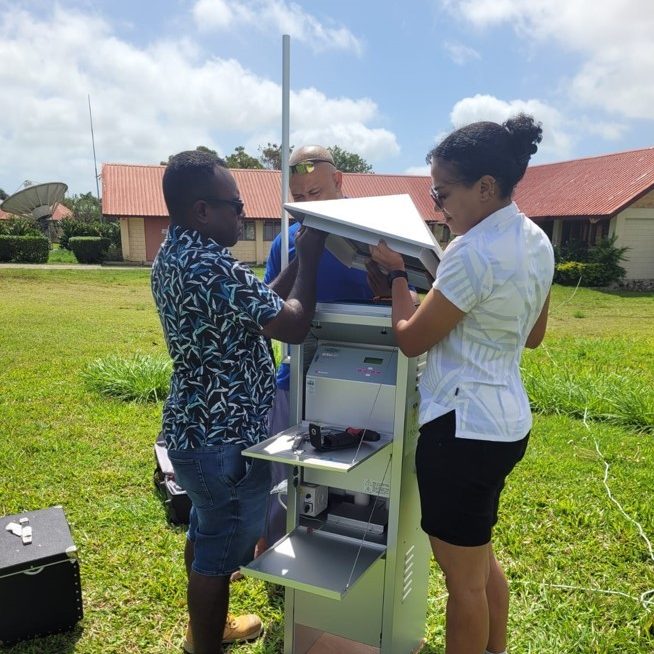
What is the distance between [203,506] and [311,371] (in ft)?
1.96

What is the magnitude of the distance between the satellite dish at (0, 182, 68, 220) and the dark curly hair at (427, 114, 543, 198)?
3298cm

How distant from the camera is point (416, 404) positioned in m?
2.12

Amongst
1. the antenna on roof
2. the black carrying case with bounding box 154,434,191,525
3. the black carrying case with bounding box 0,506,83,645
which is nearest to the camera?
the black carrying case with bounding box 0,506,83,645

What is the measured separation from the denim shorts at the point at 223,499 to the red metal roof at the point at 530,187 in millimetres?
15862

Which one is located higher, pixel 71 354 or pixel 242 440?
pixel 242 440

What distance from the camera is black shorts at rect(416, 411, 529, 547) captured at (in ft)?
5.51

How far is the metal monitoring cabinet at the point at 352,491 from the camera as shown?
6.39 feet

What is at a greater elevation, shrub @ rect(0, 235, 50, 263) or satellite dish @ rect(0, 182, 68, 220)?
satellite dish @ rect(0, 182, 68, 220)

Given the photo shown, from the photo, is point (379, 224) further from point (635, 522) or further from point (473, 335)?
point (635, 522)

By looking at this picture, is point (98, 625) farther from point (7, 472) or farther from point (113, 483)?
point (7, 472)

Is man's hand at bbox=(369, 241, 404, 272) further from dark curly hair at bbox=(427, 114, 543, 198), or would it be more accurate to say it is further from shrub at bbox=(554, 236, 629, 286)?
shrub at bbox=(554, 236, 629, 286)

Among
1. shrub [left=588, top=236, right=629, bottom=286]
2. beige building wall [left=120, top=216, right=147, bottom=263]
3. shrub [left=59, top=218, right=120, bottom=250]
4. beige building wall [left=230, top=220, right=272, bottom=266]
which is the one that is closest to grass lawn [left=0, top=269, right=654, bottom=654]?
shrub [left=588, top=236, right=629, bottom=286]

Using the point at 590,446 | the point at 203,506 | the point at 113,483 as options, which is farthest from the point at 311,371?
the point at 590,446

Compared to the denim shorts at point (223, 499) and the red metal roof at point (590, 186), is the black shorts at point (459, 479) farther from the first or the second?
the red metal roof at point (590, 186)
